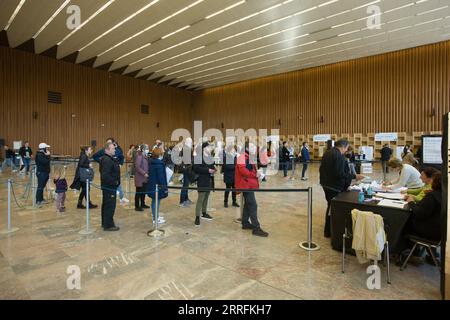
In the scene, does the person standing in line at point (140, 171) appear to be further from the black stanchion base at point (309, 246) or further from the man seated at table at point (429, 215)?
the man seated at table at point (429, 215)

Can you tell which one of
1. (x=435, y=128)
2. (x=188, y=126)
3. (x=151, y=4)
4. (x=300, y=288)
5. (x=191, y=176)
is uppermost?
(x=151, y=4)

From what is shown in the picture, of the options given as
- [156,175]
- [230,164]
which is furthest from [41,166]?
[230,164]

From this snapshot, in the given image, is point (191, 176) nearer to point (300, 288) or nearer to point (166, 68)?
point (300, 288)

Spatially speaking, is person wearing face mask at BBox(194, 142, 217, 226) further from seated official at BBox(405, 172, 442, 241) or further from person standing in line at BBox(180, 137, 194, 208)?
seated official at BBox(405, 172, 442, 241)

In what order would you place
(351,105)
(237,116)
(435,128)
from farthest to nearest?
(237,116)
(351,105)
(435,128)

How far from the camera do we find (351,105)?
16.8m

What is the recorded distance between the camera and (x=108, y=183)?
4363 millimetres

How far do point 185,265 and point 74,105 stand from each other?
18.2 m

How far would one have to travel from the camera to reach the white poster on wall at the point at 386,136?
15.0m

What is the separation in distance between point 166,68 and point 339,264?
720 inches

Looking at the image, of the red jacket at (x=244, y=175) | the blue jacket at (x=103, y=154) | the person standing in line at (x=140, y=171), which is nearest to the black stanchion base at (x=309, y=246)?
the red jacket at (x=244, y=175)

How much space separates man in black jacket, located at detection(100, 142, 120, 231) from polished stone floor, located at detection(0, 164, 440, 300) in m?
0.22

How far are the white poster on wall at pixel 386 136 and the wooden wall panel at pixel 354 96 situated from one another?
306 millimetres

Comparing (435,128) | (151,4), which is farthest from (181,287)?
(435,128)
